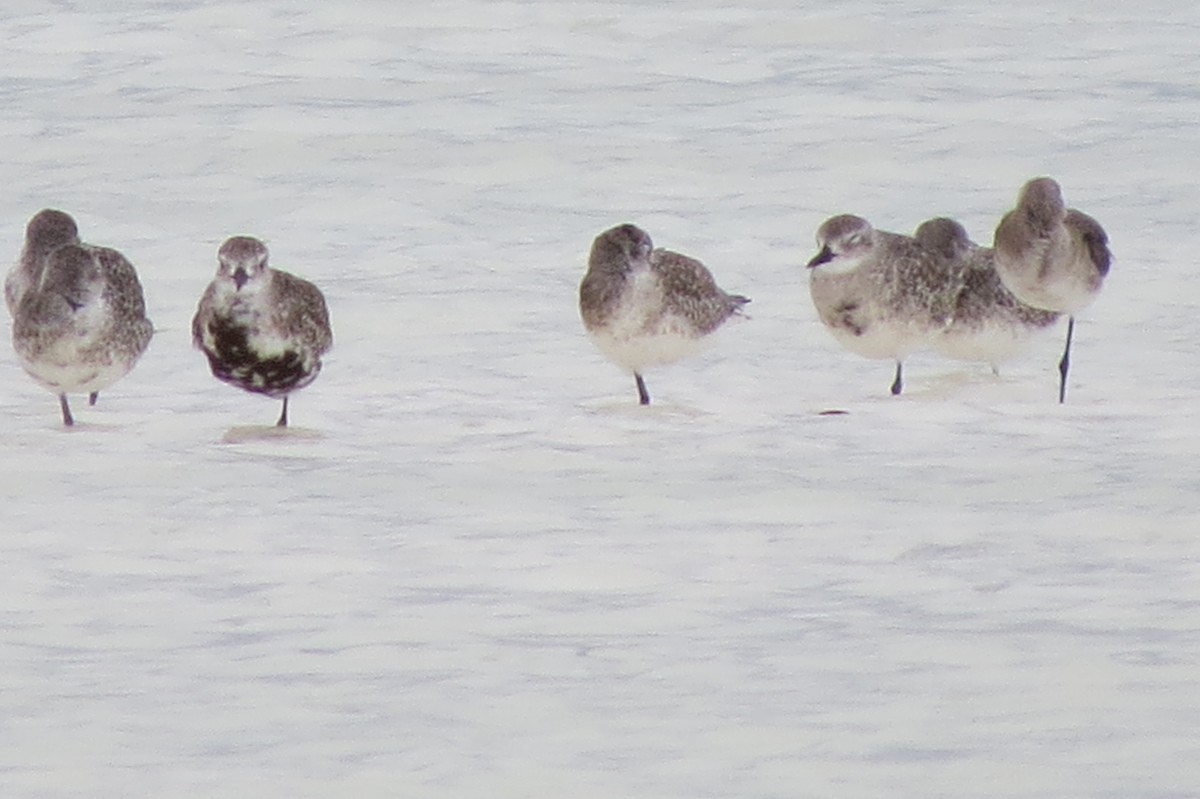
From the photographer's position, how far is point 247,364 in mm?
9305

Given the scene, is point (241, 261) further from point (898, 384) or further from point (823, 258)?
point (898, 384)

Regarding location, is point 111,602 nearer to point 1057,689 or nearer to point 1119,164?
point 1057,689

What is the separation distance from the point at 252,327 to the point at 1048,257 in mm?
3101

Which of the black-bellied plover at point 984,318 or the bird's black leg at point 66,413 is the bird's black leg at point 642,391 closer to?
the black-bellied plover at point 984,318

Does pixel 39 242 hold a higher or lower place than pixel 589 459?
higher

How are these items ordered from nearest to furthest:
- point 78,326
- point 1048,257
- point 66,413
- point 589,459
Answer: point 589,459
point 78,326
point 66,413
point 1048,257

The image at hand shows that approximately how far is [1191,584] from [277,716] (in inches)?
101

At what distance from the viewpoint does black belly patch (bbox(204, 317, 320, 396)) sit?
9.30m

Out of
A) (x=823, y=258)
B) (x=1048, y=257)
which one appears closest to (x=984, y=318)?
(x=1048, y=257)

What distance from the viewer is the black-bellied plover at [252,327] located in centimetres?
929

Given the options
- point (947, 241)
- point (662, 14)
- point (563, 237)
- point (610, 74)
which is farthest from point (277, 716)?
point (662, 14)

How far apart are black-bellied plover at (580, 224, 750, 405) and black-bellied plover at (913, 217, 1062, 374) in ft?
3.58

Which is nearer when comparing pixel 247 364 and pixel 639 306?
pixel 247 364

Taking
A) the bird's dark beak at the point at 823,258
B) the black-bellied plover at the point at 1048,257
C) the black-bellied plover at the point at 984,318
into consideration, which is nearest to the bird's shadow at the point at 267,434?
the bird's dark beak at the point at 823,258
